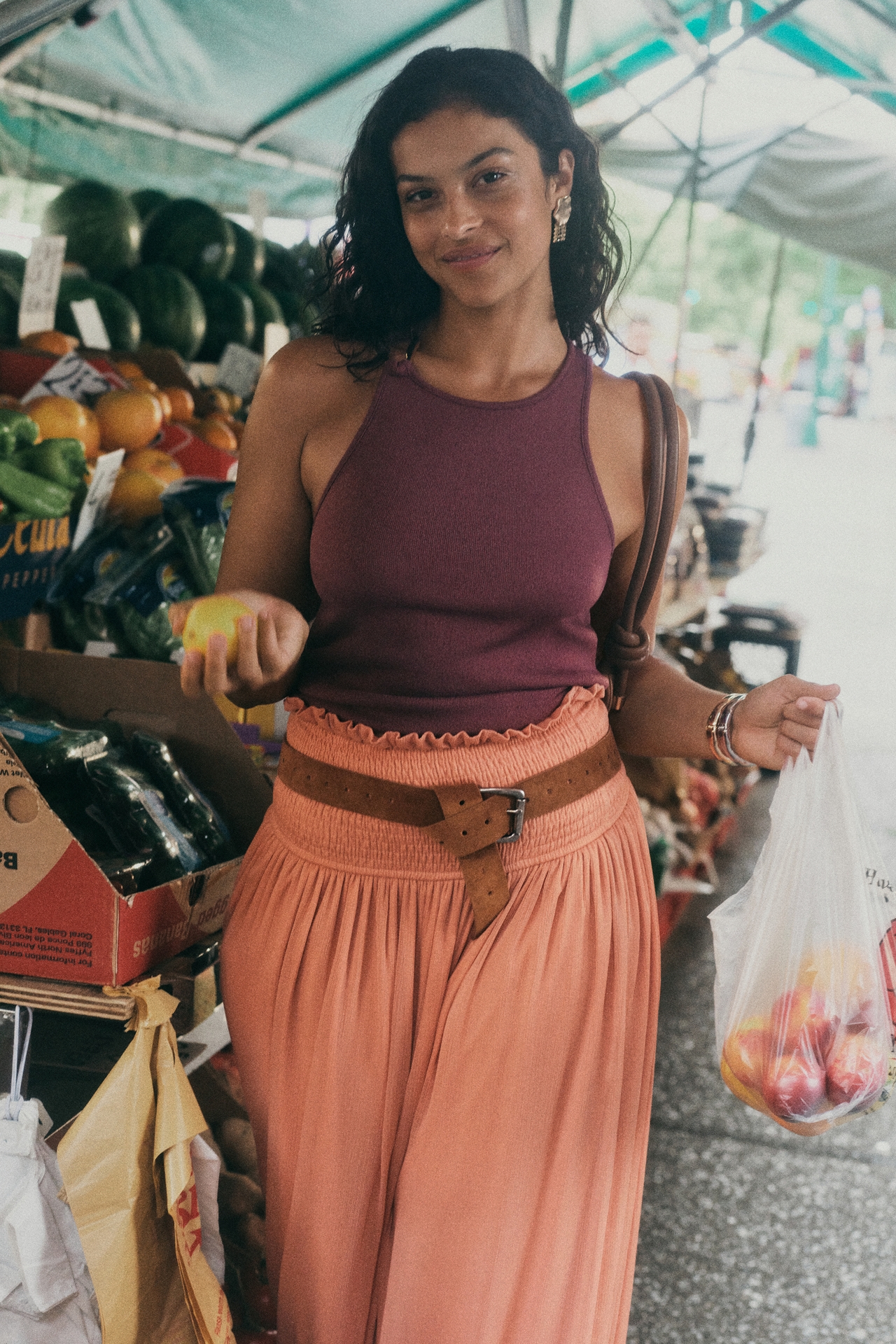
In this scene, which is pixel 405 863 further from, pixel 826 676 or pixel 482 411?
pixel 826 676

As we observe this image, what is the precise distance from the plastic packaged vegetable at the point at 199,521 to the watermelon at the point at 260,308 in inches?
91.2

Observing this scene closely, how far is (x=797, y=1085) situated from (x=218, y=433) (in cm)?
241

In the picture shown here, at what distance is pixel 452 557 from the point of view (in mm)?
1365

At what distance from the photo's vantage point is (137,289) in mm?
4016

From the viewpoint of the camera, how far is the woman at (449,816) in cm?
137

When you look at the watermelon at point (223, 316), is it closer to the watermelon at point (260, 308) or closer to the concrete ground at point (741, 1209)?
the watermelon at point (260, 308)

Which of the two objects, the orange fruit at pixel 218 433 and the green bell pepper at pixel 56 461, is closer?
the green bell pepper at pixel 56 461

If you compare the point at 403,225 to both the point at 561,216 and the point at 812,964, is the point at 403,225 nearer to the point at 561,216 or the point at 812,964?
the point at 561,216

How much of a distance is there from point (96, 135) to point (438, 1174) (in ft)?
13.5

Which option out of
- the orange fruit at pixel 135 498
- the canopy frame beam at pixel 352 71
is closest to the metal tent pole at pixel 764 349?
the canopy frame beam at pixel 352 71

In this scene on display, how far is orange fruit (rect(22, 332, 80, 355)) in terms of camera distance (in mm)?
3074

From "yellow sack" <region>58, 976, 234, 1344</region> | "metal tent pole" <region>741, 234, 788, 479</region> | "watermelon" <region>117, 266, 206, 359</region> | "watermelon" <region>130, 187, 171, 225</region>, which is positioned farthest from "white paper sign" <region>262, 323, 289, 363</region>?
"metal tent pole" <region>741, 234, 788, 479</region>

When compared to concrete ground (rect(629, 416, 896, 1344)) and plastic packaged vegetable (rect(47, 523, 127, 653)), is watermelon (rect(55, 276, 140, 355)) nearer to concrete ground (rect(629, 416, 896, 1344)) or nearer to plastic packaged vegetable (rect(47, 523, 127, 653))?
plastic packaged vegetable (rect(47, 523, 127, 653))

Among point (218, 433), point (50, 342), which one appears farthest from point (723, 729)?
point (50, 342)
